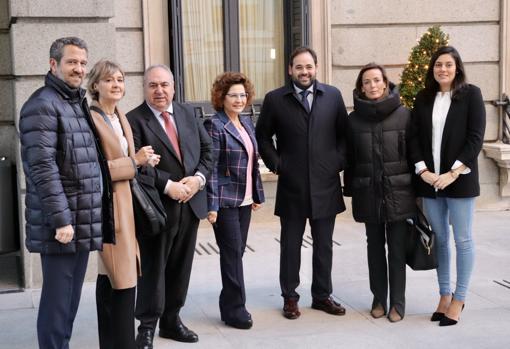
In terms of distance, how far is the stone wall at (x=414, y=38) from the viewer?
1055cm

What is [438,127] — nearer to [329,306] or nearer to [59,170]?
[329,306]

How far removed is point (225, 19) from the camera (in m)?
10.6

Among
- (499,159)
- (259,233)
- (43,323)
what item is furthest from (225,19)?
(43,323)

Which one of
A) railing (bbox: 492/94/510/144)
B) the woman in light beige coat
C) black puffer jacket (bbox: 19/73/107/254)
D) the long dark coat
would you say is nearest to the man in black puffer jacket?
black puffer jacket (bbox: 19/73/107/254)

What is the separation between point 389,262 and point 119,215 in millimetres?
2206

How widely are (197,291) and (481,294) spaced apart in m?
2.30

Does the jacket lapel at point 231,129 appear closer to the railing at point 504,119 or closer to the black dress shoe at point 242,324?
the black dress shoe at point 242,324

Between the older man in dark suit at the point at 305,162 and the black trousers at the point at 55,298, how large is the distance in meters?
1.93

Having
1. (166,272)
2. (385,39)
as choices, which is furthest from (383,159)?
(385,39)

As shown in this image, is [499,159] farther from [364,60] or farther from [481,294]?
[481,294]

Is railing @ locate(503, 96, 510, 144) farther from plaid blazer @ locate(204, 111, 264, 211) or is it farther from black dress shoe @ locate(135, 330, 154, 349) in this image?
black dress shoe @ locate(135, 330, 154, 349)

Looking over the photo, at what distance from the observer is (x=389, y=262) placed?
6227 millimetres

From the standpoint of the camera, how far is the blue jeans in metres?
6.02

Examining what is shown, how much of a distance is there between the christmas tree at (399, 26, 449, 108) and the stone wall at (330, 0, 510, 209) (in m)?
0.54
